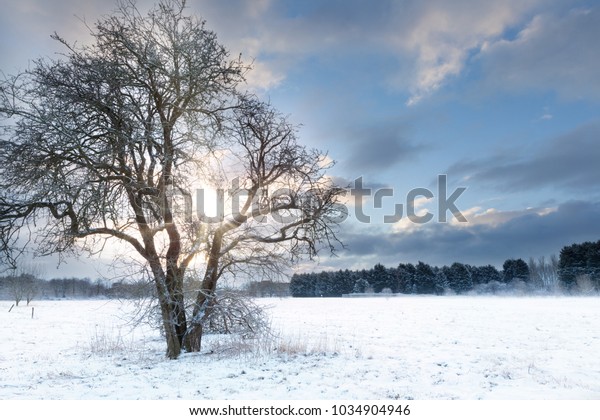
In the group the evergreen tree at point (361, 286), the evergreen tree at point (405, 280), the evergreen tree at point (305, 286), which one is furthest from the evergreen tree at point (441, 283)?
the evergreen tree at point (305, 286)

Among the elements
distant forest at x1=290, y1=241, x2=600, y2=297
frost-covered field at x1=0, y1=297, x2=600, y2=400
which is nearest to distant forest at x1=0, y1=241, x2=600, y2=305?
distant forest at x1=290, y1=241, x2=600, y2=297

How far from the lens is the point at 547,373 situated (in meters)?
10.7

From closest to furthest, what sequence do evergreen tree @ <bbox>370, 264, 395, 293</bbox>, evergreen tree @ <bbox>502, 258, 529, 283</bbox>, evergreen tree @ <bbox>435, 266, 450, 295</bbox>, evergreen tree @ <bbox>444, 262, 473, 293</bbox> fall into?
evergreen tree @ <bbox>502, 258, 529, 283</bbox> → evergreen tree @ <bbox>444, 262, 473, 293</bbox> → evergreen tree @ <bbox>435, 266, 450, 295</bbox> → evergreen tree @ <bbox>370, 264, 395, 293</bbox>

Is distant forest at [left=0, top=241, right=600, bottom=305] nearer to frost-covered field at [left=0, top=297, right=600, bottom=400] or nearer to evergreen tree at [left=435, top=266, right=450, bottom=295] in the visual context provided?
evergreen tree at [left=435, top=266, right=450, bottom=295]

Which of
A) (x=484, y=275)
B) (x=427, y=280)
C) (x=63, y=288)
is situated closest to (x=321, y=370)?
(x=427, y=280)

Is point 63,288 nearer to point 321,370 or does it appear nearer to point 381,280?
point 381,280

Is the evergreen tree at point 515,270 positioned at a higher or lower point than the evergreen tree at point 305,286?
higher

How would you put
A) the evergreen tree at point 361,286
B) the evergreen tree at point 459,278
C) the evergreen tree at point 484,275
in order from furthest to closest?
the evergreen tree at point 361,286 < the evergreen tree at point 484,275 < the evergreen tree at point 459,278

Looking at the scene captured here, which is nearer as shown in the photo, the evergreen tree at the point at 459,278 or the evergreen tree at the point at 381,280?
the evergreen tree at the point at 459,278

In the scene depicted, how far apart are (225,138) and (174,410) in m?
8.60

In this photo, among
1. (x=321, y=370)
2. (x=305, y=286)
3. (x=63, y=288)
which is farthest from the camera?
(x=63, y=288)

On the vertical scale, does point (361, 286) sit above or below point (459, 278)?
below

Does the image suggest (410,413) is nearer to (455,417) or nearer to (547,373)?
(455,417)

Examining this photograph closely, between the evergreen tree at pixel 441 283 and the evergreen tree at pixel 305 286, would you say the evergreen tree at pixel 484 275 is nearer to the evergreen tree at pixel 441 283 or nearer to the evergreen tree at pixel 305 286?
the evergreen tree at pixel 441 283
